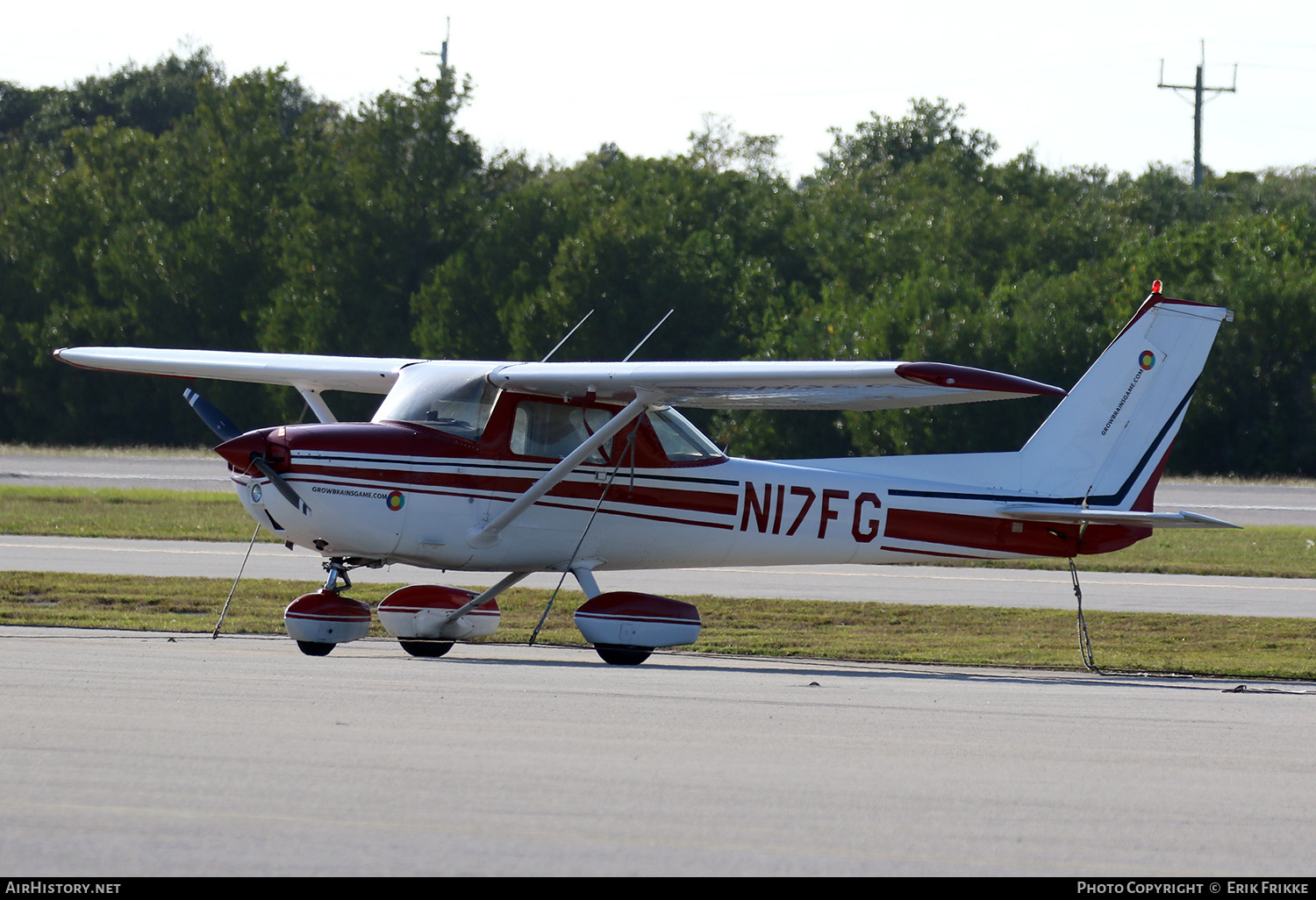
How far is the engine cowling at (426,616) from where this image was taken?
11125 mm

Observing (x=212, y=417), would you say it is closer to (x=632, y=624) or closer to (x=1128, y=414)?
(x=632, y=624)

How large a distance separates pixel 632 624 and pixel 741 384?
196cm

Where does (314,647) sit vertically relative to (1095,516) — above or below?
below

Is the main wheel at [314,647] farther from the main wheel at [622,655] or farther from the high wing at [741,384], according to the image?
the high wing at [741,384]

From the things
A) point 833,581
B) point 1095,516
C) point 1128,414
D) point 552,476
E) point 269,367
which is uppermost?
point 269,367

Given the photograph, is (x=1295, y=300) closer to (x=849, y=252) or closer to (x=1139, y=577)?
(x=849, y=252)

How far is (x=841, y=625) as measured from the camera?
1421 cm

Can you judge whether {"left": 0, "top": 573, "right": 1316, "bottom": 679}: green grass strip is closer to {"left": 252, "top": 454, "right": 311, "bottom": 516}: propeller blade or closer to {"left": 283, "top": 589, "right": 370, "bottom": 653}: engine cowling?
{"left": 283, "top": 589, "right": 370, "bottom": 653}: engine cowling

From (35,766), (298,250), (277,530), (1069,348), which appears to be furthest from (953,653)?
(298,250)

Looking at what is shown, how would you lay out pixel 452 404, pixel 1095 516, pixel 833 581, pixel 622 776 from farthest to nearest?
pixel 833 581 < pixel 1095 516 < pixel 452 404 < pixel 622 776

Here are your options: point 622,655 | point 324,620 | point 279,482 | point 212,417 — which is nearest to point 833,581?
point 622,655

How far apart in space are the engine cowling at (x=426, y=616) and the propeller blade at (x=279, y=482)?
3.71 feet

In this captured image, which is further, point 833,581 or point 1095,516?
point 833,581

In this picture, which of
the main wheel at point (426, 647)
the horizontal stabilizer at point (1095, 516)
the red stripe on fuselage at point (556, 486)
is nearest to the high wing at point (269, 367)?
the red stripe on fuselage at point (556, 486)
